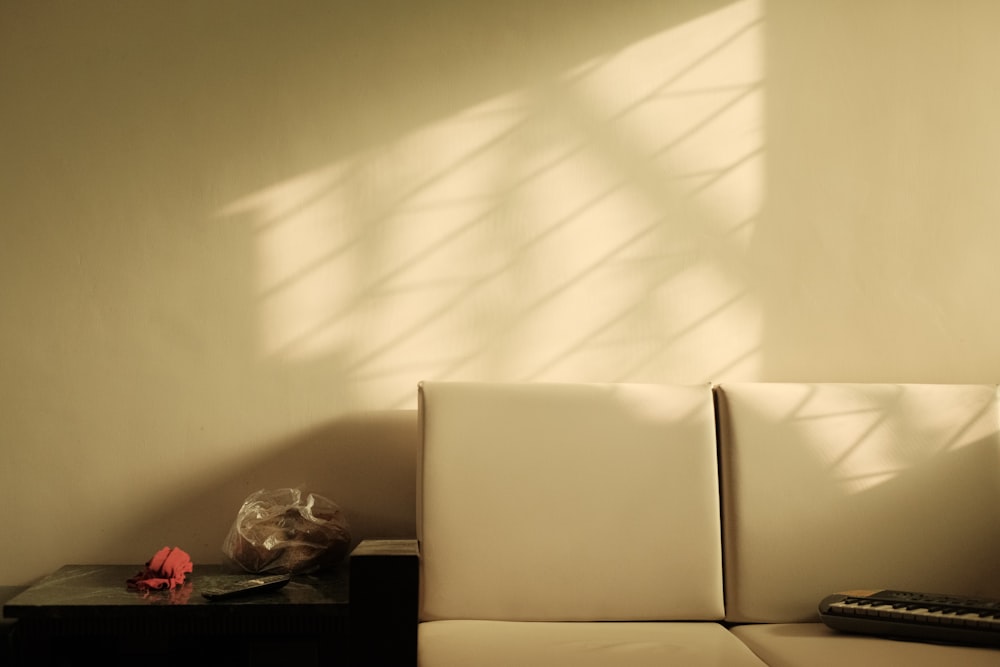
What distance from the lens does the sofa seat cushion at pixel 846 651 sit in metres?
1.47

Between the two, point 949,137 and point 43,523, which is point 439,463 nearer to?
point 43,523

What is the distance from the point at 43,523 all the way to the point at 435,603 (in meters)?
1.03

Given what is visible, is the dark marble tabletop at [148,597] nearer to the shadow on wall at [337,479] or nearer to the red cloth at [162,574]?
the red cloth at [162,574]

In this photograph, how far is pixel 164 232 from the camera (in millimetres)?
2059

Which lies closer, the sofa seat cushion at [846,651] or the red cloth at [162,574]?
the sofa seat cushion at [846,651]

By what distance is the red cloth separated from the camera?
1.72 metres

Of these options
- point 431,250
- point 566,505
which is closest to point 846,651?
point 566,505

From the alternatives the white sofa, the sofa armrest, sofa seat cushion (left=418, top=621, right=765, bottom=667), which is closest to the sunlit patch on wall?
the white sofa

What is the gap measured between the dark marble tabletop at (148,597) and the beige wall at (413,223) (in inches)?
8.6

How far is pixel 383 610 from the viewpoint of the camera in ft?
4.37

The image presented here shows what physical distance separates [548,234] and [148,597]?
1.25m

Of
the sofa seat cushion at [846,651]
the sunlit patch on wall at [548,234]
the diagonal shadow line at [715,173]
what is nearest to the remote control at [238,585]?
the sunlit patch on wall at [548,234]

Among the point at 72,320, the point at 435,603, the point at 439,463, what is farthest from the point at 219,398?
the point at 435,603

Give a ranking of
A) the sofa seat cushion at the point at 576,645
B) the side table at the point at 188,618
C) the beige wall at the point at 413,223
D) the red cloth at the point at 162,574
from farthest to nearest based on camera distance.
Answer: the beige wall at the point at 413,223, the red cloth at the point at 162,574, the side table at the point at 188,618, the sofa seat cushion at the point at 576,645
